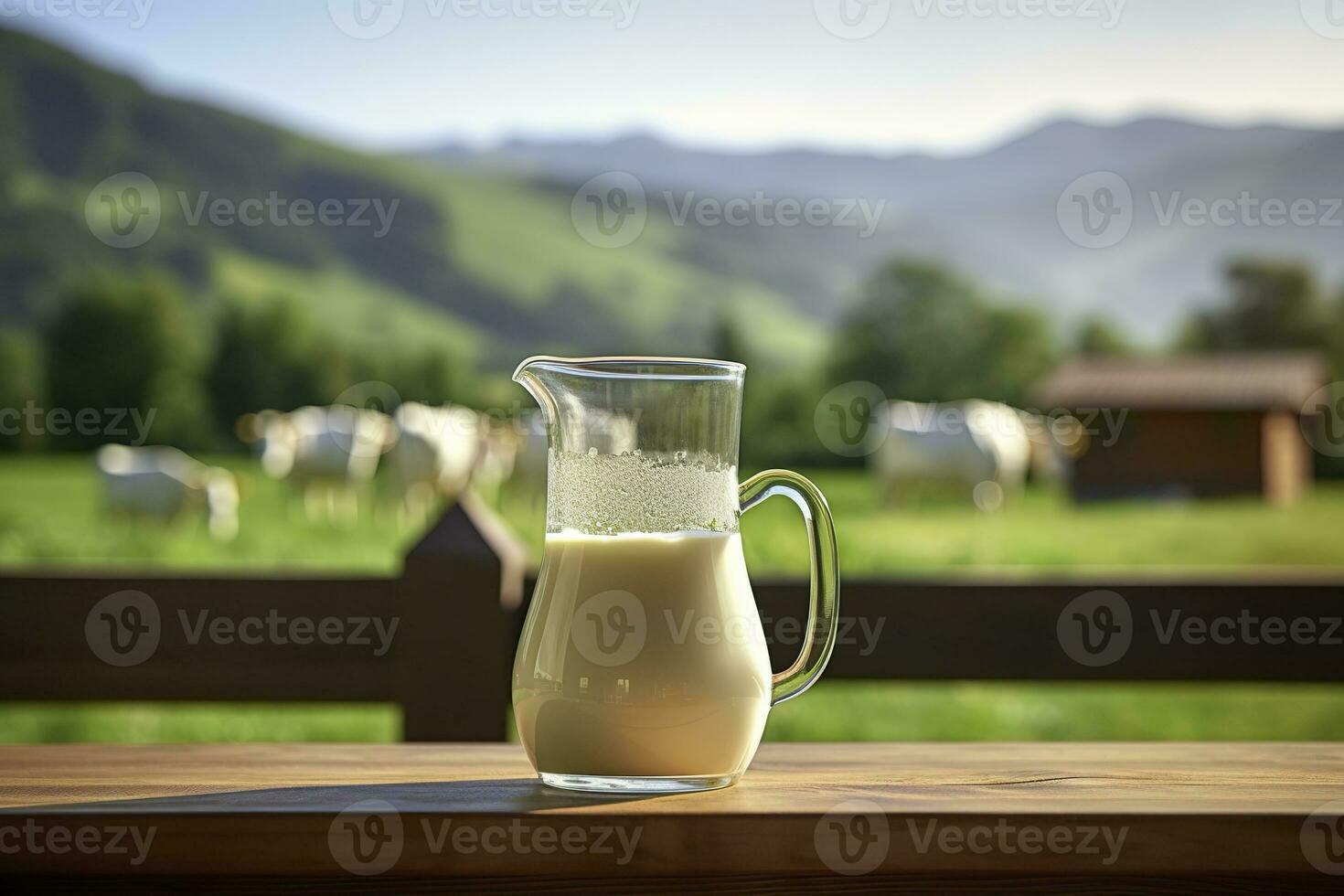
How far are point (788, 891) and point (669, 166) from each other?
25.5m

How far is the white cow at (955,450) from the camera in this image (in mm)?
13289

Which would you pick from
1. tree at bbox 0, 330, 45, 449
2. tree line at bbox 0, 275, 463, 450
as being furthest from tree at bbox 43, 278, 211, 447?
tree at bbox 0, 330, 45, 449

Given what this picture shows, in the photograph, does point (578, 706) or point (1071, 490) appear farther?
point (1071, 490)

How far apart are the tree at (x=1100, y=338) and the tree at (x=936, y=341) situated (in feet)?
6.85

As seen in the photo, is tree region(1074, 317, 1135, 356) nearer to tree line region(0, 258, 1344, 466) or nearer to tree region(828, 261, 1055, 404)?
tree line region(0, 258, 1344, 466)

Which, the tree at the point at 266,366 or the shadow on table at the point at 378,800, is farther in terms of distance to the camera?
the tree at the point at 266,366

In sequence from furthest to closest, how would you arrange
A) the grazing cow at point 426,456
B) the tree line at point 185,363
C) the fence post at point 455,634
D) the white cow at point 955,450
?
1. the tree line at point 185,363
2. the white cow at point 955,450
3. the grazing cow at point 426,456
4. the fence post at point 455,634

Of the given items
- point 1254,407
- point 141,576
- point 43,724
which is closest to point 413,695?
point 141,576

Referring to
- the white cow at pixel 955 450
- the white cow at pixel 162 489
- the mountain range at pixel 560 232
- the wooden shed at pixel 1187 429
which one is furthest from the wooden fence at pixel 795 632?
the wooden shed at pixel 1187 429

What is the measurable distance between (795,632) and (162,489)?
361 inches

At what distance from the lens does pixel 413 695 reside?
4.94 ft

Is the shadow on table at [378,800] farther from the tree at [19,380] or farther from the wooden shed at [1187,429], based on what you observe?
the wooden shed at [1187,429]

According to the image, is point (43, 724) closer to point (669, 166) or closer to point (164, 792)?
point (164, 792)

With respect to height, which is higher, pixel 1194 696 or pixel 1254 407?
pixel 1254 407
